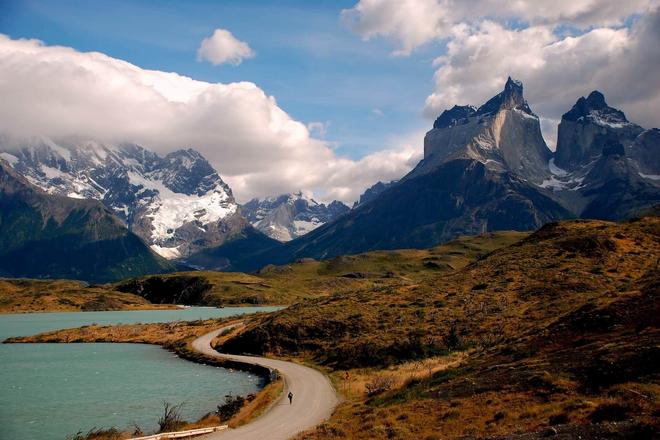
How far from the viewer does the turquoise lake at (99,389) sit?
165ft

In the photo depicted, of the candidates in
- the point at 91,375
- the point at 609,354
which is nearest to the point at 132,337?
the point at 91,375

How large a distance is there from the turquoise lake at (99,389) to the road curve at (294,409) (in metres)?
6.04

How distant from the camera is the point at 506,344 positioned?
54969 mm

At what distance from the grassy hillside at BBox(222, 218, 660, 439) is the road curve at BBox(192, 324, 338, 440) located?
1.99 m

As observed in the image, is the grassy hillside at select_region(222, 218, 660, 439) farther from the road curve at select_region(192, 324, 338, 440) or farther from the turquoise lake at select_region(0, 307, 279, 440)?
the turquoise lake at select_region(0, 307, 279, 440)

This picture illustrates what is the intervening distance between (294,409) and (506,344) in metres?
22.1

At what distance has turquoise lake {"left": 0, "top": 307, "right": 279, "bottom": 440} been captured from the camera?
50156 millimetres

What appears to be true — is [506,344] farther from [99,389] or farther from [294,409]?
[99,389]

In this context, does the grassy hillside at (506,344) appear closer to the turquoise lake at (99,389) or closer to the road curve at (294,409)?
the road curve at (294,409)

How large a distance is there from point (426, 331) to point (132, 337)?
249 feet

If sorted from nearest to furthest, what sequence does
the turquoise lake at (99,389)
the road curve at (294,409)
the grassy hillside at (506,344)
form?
1. the grassy hillside at (506,344)
2. the road curve at (294,409)
3. the turquoise lake at (99,389)

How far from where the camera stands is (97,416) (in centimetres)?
5238

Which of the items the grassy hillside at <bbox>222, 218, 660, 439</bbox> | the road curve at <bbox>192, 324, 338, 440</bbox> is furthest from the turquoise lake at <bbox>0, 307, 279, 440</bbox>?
the grassy hillside at <bbox>222, 218, 660, 439</bbox>

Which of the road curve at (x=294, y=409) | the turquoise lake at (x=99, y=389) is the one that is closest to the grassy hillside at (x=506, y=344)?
the road curve at (x=294, y=409)
